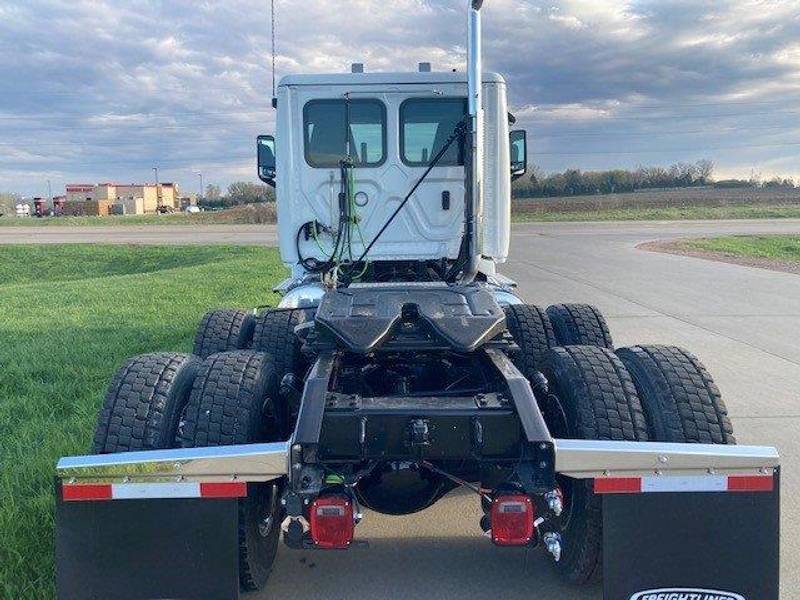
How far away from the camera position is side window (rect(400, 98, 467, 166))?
643 cm

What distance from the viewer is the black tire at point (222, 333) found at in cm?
542

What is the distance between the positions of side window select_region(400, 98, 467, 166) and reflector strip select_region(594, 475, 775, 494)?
4.19 metres

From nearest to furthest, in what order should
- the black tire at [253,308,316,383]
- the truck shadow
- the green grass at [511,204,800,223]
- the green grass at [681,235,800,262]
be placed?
the truck shadow < the black tire at [253,308,316,383] < the green grass at [681,235,800,262] < the green grass at [511,204,800,223]

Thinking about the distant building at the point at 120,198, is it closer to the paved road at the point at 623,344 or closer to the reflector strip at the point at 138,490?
the paved road at the point at 623,344

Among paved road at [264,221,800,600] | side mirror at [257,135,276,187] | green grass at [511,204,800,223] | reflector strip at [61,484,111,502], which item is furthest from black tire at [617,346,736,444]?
green grass at [511,204,800,223]

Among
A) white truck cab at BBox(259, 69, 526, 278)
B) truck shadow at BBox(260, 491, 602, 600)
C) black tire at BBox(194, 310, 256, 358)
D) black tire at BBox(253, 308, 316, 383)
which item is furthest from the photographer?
white truck cab at BBox(259, 69, 526, 278)

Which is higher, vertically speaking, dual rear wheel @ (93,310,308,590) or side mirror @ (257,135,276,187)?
side mirror @ (257,135,276,187)

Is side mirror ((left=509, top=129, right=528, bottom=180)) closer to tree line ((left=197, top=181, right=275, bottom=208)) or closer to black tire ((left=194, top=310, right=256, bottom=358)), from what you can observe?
black tire ((left=194, top=310, right=256, bottom=358))

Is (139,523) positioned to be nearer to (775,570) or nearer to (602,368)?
(602,368)

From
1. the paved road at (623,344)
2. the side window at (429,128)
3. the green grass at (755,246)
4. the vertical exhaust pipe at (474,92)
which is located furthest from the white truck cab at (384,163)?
the green grass at (755,246)

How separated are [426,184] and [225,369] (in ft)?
11.8

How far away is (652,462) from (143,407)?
6.61 ft

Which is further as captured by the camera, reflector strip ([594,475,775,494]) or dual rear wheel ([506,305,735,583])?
dual rear wheel ([506,305,735,583])

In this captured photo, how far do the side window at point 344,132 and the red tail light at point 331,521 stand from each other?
4229mm
